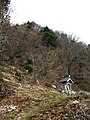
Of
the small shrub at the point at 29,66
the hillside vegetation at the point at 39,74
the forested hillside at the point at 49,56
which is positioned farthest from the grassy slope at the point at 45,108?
the small shrub at the point at 29,66

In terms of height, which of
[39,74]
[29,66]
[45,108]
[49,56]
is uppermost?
[49,56]

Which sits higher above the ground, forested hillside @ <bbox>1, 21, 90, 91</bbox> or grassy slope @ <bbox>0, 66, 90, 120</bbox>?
forested hillside @ <bbox>1, 21, 90, 91</bbox>

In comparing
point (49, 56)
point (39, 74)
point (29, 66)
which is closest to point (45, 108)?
point (39, 74)

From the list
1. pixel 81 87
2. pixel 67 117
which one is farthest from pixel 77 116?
pixel 81 87

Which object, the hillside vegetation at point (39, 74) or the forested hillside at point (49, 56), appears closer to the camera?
the hillside vegetation at point (39, 74)

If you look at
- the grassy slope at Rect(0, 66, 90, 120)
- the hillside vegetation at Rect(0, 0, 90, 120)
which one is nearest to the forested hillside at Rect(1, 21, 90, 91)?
the hillside vegetation at Rect(0, 0, 90, 120)

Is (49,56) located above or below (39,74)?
above

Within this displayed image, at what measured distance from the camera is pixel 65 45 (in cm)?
5584

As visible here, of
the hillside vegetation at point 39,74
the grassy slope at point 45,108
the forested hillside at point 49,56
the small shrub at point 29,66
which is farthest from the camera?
the forested hillside at point 49,56

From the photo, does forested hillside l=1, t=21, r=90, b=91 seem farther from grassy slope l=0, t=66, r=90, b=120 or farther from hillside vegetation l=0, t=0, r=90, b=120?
grassy slope l=0, t=66, r=90, b=120

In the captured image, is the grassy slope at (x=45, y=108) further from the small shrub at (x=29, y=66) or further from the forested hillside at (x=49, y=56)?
the small shrub at (x=29, y=66)

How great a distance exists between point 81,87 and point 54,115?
3621 cm

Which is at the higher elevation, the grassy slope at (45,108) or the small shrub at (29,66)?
the small shrub at (29,66)

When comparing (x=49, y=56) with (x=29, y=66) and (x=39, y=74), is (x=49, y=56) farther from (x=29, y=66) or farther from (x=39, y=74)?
(x=39, y=74)
